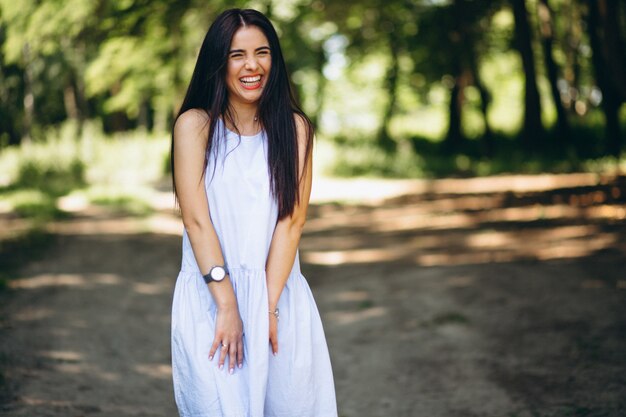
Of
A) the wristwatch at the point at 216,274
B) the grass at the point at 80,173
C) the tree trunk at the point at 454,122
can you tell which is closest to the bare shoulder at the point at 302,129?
the wristwatch at the point at 216,274

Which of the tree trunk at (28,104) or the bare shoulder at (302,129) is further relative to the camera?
the tree trunk at (28,104)

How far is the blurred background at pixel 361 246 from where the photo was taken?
556cm

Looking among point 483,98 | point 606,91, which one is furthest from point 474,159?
point 606,91

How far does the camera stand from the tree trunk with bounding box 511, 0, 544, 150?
19.9 metres

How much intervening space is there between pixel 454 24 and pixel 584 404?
21009mm

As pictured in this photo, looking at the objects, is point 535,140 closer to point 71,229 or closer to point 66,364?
point 71,229

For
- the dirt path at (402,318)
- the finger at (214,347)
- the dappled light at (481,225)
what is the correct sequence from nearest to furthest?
the finger at (214,347) → the dirt path at (402,318) → the dappled light at (481,225)

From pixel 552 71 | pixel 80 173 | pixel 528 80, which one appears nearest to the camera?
pixel 528 80

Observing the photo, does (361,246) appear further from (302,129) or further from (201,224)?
(201,224)

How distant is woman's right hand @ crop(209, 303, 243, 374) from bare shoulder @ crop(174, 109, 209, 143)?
0.63 meters

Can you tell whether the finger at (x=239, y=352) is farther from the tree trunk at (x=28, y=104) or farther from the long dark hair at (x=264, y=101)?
the tree trunk at (x=28, y=104)

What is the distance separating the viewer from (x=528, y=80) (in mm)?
21156

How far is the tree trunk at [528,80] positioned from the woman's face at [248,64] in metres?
17.1

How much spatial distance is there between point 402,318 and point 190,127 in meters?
5.21
